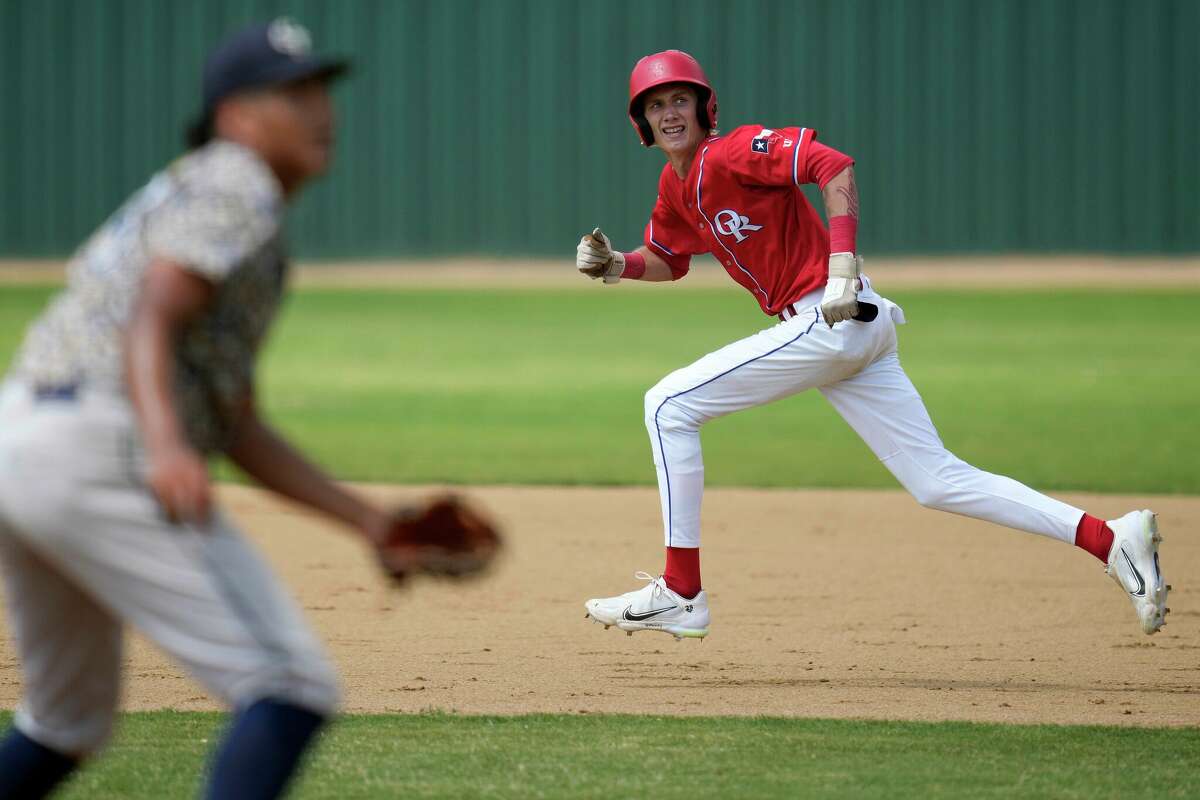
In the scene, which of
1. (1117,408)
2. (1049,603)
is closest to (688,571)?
(1049,603)

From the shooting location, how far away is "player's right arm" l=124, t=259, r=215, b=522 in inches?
93.0

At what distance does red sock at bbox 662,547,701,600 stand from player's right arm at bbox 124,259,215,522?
2820 millimetres

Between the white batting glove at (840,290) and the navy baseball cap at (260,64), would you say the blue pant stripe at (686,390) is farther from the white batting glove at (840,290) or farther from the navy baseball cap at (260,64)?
the navy baseball cap at (260,64)

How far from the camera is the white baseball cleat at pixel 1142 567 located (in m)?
4.91

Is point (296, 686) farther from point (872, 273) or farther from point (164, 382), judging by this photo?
point (872, 273)

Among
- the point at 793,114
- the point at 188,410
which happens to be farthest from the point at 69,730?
the point at 793,114

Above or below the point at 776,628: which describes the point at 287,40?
above

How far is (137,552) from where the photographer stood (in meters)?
2.47

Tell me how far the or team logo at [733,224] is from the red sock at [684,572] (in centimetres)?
104

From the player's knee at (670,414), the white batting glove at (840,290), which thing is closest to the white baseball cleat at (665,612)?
the player's knee at (670,414)

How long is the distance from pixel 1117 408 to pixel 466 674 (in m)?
8.86

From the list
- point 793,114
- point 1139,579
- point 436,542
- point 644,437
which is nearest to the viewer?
point 436,542

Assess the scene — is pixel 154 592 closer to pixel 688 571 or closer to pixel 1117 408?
pixel 688 571

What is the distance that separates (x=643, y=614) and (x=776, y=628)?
0.89 metres
